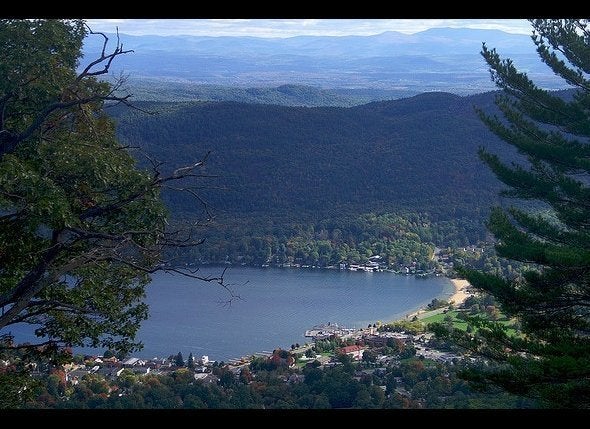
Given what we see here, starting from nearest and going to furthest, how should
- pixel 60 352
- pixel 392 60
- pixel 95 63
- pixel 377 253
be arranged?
pixel 95 63 → pixel 60 352 → pixel 377 253 → pixel 392 60

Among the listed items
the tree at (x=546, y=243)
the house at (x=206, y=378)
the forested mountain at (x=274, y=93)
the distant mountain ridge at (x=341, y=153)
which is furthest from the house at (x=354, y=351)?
the forested mountain at (x=274, y=93)

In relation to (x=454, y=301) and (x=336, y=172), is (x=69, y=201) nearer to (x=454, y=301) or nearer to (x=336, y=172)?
(x=454, y=301)

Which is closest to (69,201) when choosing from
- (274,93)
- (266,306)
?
(266,306)

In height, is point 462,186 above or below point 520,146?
below

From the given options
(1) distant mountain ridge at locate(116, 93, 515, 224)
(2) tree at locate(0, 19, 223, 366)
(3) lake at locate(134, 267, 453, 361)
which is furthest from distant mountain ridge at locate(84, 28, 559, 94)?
(2) tree at locate(0, 19, 223, 366)

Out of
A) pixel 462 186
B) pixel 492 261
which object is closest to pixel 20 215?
pixel 492 261

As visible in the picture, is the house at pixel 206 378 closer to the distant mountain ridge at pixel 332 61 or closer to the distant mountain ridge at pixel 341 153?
the distant mountain ridge at pixel 341 153
